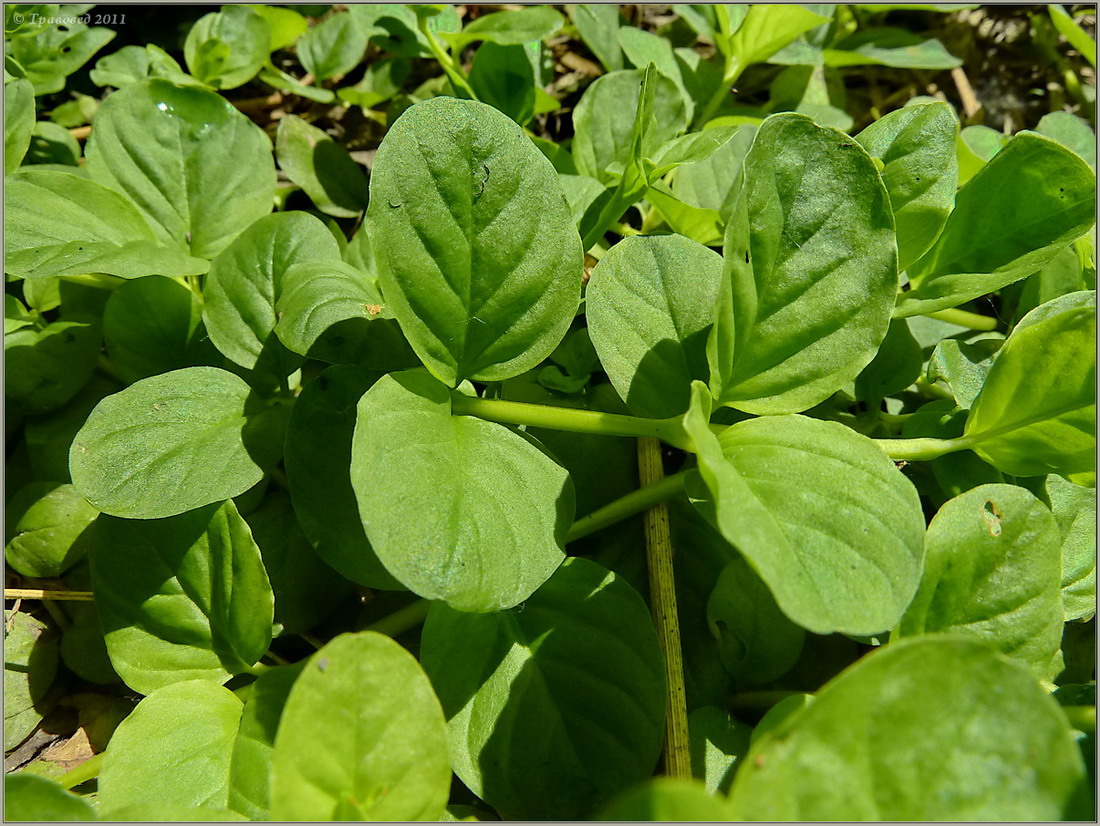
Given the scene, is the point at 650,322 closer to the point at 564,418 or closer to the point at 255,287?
the point at 564,418

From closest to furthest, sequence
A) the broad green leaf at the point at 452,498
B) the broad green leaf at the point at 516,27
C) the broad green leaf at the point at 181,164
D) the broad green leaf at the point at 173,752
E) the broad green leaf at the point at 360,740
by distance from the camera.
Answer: the broad green leaf at the point at 360,740 → the broad green leaf at the point at 452,498 → the broad green leaf at the point at 173,752 → the broad green leaf at the point at 181,164 → the broad green leaf at the point at 516,27

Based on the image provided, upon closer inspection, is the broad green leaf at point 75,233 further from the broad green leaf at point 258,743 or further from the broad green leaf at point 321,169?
the broad green leaf at point 258,743

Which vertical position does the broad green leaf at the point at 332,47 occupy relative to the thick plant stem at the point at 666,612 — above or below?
above

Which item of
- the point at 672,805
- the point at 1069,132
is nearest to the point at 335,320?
the point at 672,805

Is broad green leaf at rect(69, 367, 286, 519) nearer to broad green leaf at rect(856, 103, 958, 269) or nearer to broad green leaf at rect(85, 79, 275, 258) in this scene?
broad green leaf at rect(85, 79, 275, 258)

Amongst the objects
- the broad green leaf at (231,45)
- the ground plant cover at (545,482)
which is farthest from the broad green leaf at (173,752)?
the broad green leaf at (231,45)
